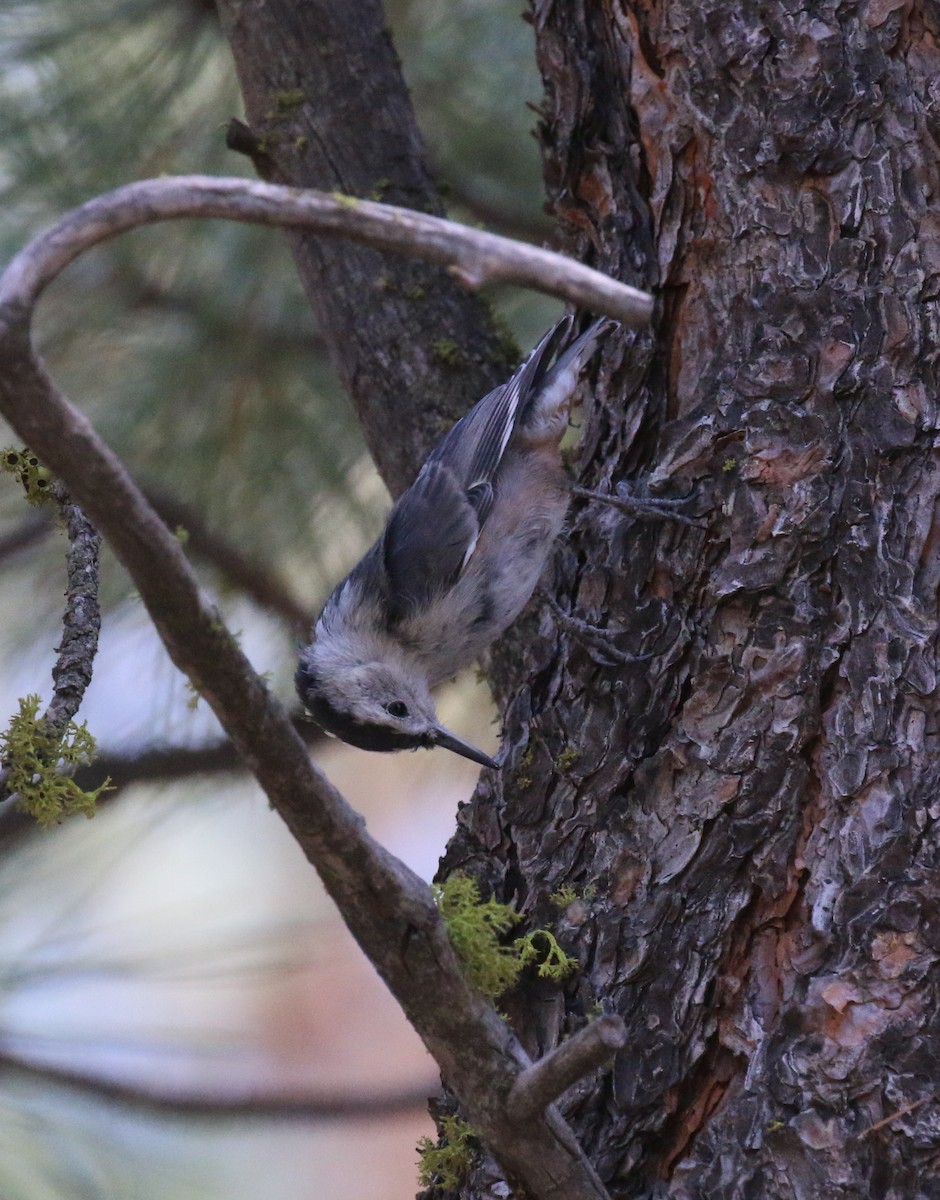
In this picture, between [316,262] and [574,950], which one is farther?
[316,262]

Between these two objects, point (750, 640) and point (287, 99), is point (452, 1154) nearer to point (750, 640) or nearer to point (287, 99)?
point (750, 640)

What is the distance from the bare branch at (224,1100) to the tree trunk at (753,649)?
1.01 metres

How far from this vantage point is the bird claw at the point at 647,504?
1.91m

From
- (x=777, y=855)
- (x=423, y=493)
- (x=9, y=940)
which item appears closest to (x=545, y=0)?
(x=423, y=493)

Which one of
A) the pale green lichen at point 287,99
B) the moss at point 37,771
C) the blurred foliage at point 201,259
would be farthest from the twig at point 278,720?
the pale green lichen at point 287,99

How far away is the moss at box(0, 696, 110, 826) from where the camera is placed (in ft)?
4.81

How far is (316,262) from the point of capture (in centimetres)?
252

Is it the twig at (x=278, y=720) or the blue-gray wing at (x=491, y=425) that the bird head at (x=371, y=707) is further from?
the twig at (x=278, y=720)

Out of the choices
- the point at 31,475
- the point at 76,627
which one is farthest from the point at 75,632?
the point at 31,475

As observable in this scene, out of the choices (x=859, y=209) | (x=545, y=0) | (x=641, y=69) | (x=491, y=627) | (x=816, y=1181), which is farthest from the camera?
(x=491, y=627)

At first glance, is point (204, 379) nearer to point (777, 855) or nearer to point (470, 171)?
point (470, 171)

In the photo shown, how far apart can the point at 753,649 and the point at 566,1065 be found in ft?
2.49

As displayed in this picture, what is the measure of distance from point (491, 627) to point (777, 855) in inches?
35.1

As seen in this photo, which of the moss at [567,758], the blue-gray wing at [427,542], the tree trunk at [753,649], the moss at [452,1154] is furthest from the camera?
the blue-gray wing at [427,542]
